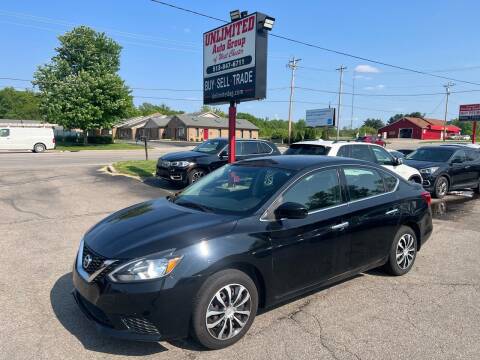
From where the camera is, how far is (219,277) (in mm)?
3225

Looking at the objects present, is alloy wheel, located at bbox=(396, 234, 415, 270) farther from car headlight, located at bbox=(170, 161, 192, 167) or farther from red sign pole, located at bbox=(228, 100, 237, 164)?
car headlight, located at bbox=(170, 161, 192, 167)

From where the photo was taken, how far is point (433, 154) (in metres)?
12.4

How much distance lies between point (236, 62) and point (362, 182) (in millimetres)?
6962

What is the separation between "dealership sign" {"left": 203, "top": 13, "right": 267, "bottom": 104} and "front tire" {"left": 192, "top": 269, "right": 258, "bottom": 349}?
7488 millimetres

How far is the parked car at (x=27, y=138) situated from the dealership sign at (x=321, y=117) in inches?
1479

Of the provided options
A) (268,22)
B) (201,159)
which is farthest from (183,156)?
(268,22)

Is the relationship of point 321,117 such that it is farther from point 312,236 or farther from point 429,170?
point 312,236

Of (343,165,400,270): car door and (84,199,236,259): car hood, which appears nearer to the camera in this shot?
(84,199,236,259): car hood

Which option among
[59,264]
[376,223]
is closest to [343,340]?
[376,223]

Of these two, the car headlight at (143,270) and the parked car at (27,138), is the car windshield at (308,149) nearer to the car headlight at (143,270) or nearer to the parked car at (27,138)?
the car headlight at (143,270)

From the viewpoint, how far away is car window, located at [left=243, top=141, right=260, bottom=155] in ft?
41.4

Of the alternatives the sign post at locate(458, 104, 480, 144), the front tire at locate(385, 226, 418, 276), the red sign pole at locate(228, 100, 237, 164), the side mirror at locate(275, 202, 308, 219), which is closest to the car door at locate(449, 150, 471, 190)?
the red sign pole at locate(228, 100, 237, 164)

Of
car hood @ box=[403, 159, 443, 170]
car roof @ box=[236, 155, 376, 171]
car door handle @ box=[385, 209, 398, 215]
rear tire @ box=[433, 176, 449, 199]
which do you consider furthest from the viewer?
car hood @ box=[403, 159, 443, 170]

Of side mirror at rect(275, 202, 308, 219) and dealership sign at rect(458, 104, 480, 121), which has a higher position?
dealership sign at rect(458, 104, 480, 121)
